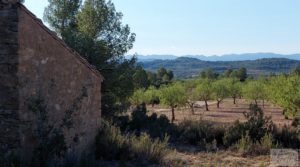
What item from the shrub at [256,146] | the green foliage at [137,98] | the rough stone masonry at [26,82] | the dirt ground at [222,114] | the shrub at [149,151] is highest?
the rough stone masonry at [26,82]

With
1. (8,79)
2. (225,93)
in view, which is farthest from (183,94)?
(8,79)

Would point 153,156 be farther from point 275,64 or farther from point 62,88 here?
Result: point 275,64

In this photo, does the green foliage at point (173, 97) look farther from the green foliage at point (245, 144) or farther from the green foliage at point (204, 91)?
the green foliage at point (245, 144)

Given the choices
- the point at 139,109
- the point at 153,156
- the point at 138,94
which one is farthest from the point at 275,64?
the point at 153,156

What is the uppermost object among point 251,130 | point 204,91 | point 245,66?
point 245,66

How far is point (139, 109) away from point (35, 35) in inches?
508

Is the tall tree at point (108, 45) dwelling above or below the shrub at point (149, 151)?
above

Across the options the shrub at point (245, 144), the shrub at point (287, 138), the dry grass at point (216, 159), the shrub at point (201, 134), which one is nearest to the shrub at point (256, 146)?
the shrub at point (245, 144)

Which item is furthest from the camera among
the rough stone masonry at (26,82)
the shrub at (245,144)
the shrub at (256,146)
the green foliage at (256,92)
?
the green foliage at (256,92)

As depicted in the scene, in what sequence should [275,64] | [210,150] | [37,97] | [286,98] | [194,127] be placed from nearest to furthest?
1. [37,97]
2. [210,150]
3. [194,127]
4. [286,98]
5. [275,64]

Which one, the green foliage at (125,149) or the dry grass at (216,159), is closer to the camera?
the green foliage at (125,149)

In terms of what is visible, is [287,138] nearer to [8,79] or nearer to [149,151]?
[149,151]

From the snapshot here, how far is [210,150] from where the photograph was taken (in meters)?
13.0

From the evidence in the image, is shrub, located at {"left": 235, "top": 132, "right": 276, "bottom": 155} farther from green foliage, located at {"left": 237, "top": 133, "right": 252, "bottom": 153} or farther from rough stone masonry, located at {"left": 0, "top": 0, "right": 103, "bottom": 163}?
rough stone masonry, located at {"left": 0, "top": 0, "right": 103, "bottom": 163}
